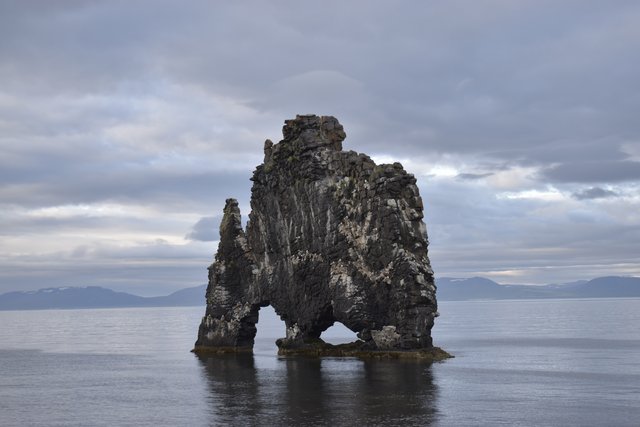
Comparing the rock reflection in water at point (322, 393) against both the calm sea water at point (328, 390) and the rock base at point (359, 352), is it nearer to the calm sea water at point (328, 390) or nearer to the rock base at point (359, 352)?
the calm sea water at point (328, 390)

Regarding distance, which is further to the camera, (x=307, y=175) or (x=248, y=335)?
(x=248, y=335)

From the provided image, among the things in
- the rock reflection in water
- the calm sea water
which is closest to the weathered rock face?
the calm sea water

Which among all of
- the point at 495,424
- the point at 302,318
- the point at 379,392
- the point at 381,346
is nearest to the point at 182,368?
the point at 302,318

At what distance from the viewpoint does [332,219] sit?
104750 millimetres

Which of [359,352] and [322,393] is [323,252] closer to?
[359,352]

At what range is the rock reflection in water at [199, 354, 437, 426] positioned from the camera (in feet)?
187

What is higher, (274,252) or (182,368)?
(274,252)

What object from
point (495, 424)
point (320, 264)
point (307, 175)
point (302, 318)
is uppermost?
point (307, 175)

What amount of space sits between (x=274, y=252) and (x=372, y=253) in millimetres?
A: 19154

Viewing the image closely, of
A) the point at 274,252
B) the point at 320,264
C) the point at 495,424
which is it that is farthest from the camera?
the point at 274,252

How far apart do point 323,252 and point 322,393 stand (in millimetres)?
38265

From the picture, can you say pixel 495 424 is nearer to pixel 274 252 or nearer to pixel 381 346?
pixel 381 346

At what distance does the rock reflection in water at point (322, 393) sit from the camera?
187ft

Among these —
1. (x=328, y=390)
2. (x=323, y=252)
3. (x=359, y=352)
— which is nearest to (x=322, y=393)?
(x=328, y=390)
